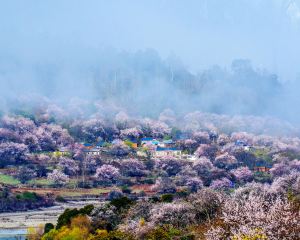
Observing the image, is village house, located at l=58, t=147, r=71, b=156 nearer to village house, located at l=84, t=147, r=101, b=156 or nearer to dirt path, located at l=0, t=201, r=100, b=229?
village house, located at l=84, t=147, r=101, b=156

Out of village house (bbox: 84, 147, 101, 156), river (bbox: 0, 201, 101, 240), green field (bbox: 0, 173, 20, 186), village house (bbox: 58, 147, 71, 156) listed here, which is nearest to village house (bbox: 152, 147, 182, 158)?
village house (bbox: 84, 147, 101, 156)

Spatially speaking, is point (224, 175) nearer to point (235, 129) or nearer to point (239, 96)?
point (235, 129)

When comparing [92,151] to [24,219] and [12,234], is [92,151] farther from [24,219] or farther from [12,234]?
[12,234]

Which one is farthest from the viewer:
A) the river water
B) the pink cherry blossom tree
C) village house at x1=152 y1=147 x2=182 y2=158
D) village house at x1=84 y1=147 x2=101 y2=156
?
village house at x1=152 y1=147 x2=182 y2=158

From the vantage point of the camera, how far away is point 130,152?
240ft

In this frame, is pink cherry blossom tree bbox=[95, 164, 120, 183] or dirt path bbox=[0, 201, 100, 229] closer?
dirt path bbox=[0, 201, 100, 229]

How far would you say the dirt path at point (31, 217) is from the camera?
148 feet

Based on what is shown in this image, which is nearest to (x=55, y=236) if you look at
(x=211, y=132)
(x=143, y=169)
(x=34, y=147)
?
(x=143, y=169)

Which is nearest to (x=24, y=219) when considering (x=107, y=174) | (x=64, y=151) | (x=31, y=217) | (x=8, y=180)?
(x=31, y=217)

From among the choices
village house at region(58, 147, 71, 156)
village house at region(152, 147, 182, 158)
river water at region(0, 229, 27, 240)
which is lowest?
village house at region(152, 147, 182, 158)

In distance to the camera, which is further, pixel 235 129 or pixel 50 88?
pixel 50 88

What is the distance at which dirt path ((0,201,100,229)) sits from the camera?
148 feet

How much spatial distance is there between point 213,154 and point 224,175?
338 inches

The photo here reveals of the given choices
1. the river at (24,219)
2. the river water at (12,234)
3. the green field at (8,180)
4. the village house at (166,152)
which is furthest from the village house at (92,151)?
the river water at (12,234)
